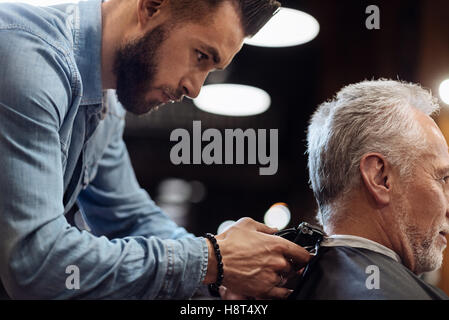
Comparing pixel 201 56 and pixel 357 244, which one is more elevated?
pixel 201 56

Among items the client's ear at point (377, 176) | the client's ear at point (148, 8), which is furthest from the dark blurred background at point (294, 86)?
the client's ear at point (148, 8)

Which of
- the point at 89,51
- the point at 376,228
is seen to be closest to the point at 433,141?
the point at 376,228

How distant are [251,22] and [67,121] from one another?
711mm

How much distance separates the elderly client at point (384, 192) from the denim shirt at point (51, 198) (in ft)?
1.59

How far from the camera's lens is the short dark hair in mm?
1632

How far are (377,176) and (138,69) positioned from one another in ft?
2.85

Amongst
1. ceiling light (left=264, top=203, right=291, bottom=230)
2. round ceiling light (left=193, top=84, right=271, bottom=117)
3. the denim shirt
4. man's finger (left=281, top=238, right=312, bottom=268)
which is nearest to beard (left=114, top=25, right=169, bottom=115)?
the denim shirt

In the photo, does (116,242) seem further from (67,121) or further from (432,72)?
(432,72)

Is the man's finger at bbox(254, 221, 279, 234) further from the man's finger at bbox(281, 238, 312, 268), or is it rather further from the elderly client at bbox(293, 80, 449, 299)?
the elderly client at bbox(293, 80, 449, 299)

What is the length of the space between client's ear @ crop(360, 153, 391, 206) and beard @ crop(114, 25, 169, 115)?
2.44 ft

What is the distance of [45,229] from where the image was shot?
4.21ft

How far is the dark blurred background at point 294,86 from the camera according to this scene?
3008 mm

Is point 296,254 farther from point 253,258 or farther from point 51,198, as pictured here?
point 51,198

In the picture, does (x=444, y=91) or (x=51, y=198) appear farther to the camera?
(x=444, y=91)
